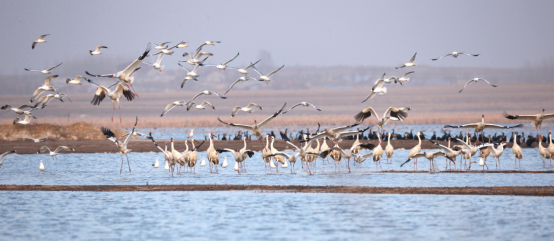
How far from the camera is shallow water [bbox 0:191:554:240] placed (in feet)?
48.6

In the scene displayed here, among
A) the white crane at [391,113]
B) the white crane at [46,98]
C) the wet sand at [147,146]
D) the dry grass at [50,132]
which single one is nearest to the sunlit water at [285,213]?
the white crane at [391,113]

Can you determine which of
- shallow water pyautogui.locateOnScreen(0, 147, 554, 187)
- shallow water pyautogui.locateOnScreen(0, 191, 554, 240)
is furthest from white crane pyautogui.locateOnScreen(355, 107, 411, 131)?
shallow water pyautogui.locateOnScreen(0, 191, 554, 240)

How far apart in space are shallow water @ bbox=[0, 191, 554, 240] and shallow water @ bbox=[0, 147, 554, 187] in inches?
127

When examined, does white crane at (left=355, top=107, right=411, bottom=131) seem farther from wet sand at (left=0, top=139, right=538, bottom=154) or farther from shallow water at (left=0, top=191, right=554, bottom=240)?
wet sand at (left=0, top=139, right=538, bottom=154)

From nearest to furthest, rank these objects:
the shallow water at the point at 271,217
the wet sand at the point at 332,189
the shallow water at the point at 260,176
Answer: the shallow water at the point at 271,217
the wet sand at the point at 332,189
the shallow water at the point at 260,176

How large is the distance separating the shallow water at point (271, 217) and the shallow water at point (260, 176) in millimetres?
3215

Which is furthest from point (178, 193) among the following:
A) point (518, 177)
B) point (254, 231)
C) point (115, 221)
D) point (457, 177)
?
point (518, 177)

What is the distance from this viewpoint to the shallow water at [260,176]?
2234 cm

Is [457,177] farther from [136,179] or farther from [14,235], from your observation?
[14,235]

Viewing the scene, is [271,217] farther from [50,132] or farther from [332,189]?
[50,132]

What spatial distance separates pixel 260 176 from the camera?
83.1 feet

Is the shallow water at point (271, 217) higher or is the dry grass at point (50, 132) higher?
the dry grass at point (50, 132)

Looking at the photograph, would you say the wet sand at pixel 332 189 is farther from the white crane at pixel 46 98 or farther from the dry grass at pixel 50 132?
the dry grass at pixel 50 132

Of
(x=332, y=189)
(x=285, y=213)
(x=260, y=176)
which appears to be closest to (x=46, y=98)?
(x=260, y=176)
